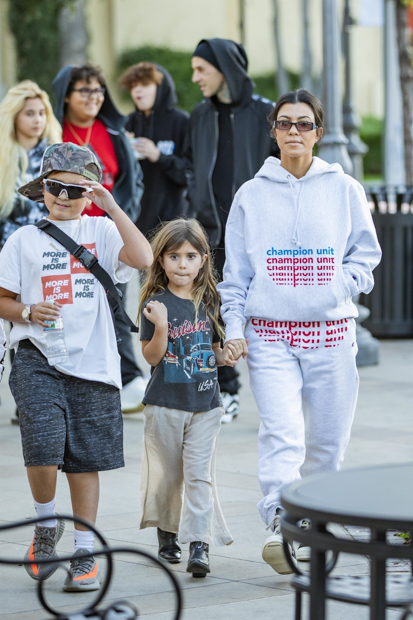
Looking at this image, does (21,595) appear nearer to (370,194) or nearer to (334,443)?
(334,443)

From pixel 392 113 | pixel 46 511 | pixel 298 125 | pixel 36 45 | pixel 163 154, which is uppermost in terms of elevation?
pixel 36 45

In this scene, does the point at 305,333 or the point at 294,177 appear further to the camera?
Result: the point at 294,177

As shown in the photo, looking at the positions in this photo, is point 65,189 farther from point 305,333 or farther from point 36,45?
point 36,45

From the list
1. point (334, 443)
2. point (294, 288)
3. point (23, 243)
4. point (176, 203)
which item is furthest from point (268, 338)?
point (176, 203)

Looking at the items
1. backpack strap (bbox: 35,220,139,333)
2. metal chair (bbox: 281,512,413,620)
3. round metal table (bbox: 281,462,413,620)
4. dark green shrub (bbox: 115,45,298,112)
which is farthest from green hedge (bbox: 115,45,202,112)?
round metal table (bbox: 281,462,413,620)

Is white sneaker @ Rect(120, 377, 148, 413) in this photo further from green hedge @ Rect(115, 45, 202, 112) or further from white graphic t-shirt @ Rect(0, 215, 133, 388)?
green hedge @ Rect(115, 45, 202, 112)

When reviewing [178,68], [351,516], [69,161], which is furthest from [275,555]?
[178,68]

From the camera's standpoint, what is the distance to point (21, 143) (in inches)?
275

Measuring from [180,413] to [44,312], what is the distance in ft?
2.32

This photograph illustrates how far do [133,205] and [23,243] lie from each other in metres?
3.10

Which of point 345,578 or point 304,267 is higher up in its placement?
point 304,267

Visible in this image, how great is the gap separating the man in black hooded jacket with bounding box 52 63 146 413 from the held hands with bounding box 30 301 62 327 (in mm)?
3008

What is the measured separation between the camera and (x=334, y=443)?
452 centimetres

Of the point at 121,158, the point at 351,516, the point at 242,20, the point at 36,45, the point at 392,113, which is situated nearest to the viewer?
the point at 351,516
